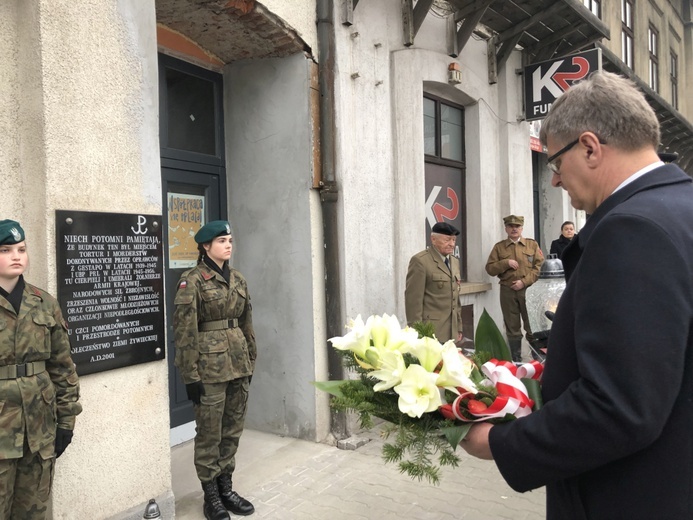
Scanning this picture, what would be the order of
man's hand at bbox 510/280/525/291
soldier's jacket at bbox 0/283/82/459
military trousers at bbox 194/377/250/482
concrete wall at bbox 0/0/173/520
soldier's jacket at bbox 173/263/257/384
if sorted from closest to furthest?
soldier's jacket at bbox 0/283/82/459, concrete wall at bbox 0/0/173/520, soldier's jacket at bbox 173/263/257/384, military trousers at bbox 194/377/250/482, man's hand at bbox 510/280/525/291

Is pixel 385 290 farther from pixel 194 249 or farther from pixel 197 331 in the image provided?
pixel 197 331

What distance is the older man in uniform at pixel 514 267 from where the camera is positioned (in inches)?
284

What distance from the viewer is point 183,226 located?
4980 millimetres

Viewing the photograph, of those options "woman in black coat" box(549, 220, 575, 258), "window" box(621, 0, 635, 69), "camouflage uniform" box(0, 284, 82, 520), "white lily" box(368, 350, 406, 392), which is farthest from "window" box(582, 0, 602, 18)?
"white lily" box(368, 350, 406, 392)

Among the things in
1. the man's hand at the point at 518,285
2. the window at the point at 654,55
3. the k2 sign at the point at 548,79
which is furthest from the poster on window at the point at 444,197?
the window at the point at 654,55

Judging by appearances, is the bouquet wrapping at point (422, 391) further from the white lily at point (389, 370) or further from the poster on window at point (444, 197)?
the poster on window at point (444, 197)

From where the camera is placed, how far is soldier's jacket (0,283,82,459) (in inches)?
99.7

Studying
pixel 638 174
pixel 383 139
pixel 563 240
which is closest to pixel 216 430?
pixel 638 174

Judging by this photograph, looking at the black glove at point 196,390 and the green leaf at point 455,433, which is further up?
the green leaf at point 455,433

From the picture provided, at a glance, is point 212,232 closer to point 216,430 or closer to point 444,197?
point 216,430

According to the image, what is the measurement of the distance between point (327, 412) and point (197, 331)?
192 cm

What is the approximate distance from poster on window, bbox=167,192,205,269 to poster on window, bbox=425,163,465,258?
117 inches

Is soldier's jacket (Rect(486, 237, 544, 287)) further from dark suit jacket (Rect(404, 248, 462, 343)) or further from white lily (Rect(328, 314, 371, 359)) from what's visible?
white lily (Rect(328, 314, 371, 359))

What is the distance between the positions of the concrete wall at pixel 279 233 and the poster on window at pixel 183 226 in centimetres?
47
